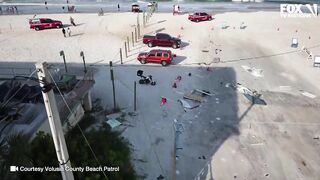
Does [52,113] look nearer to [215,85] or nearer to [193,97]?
[193,97]

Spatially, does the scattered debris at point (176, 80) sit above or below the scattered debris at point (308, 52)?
below

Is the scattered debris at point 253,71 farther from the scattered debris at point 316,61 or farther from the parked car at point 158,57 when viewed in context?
the parked car at point 158,57

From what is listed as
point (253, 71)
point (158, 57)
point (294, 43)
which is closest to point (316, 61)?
point (294, 43)

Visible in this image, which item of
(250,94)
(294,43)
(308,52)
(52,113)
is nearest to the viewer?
(52,113)

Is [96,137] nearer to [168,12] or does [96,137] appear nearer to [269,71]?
[269,71]

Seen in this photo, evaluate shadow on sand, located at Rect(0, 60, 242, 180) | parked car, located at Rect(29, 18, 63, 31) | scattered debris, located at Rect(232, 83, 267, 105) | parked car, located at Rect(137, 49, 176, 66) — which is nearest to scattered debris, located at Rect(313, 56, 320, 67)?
shadow on sand, located at Rect(0, 60, 242, 180)

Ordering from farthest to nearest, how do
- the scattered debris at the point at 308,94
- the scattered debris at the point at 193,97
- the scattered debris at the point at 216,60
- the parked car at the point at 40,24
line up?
the parked car at the point at 40,24 → the scattered debris at the point at 216,60 → the scattered debris at the point at 308,94 → the scattered debris at the point at 193,97

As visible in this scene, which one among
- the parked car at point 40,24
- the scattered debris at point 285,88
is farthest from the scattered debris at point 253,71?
the parked car at point 40,24

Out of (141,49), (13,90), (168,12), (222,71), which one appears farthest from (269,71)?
(168,12)
